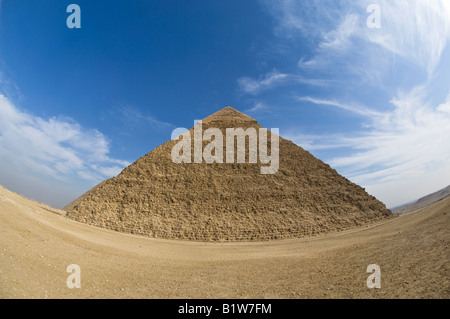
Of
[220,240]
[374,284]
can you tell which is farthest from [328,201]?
[374,284]

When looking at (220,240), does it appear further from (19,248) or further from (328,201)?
(19,248)

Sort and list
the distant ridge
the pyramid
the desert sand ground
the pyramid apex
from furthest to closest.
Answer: the pyramid apex
the distant ridge
the pyramid
the desert sand ground

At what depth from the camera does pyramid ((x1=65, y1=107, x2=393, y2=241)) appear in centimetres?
2314

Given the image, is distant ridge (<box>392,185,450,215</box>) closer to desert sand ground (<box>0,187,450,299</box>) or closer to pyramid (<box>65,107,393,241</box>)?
pyramid (<box>65,107,393,241</box>)

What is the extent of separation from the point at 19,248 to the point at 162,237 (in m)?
16.2

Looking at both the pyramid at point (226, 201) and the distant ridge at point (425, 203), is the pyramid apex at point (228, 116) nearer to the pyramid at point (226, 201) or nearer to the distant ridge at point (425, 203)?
the pyramid at point (226, 201)

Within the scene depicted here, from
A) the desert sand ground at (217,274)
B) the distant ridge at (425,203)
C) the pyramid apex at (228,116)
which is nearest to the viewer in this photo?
the desert sand ground at (217,274)

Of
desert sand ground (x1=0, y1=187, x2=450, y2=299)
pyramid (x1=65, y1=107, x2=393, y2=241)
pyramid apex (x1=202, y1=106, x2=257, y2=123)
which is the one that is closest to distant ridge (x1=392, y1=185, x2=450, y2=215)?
pyramid (x1=65, y1=107, x2=393, y2=241)

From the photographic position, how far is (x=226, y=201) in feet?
87.6

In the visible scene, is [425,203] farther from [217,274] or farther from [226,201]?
[217,274]

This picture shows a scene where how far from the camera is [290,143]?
35.8m

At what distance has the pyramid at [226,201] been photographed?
75.9ft

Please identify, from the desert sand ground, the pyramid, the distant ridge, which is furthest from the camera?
the distant ridge

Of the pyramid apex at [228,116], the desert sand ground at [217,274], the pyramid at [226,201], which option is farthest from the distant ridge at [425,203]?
the desert sand ground at [217,274]
